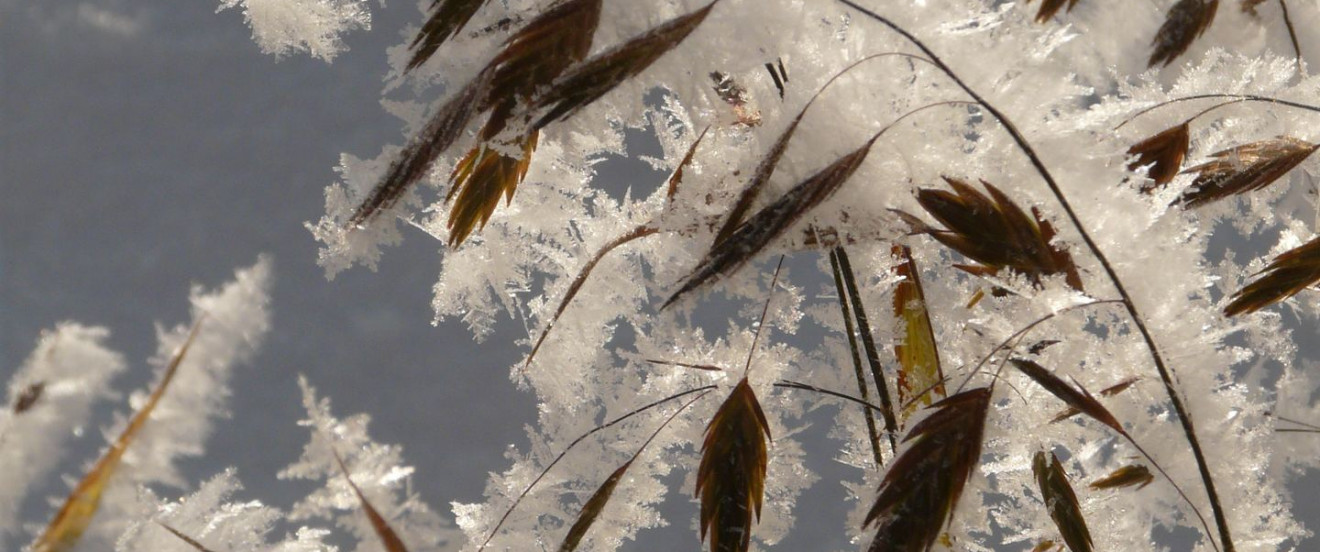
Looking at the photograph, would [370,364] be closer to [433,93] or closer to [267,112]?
[267,112]

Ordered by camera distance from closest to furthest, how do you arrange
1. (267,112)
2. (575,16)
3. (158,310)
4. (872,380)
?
(575,16)
(872,380)
(158,310)
(267,112)

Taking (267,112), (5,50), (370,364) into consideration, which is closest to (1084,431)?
(370,364)

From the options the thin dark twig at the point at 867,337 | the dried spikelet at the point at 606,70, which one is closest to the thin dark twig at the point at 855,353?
the thin dark twig at the point at 867,337

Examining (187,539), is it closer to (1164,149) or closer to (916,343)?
(916,343)

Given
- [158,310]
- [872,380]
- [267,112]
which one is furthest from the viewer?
[267,112]

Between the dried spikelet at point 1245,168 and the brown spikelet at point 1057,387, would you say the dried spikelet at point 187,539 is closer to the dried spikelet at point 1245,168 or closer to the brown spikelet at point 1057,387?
the brown spikelet at point 1057,387
